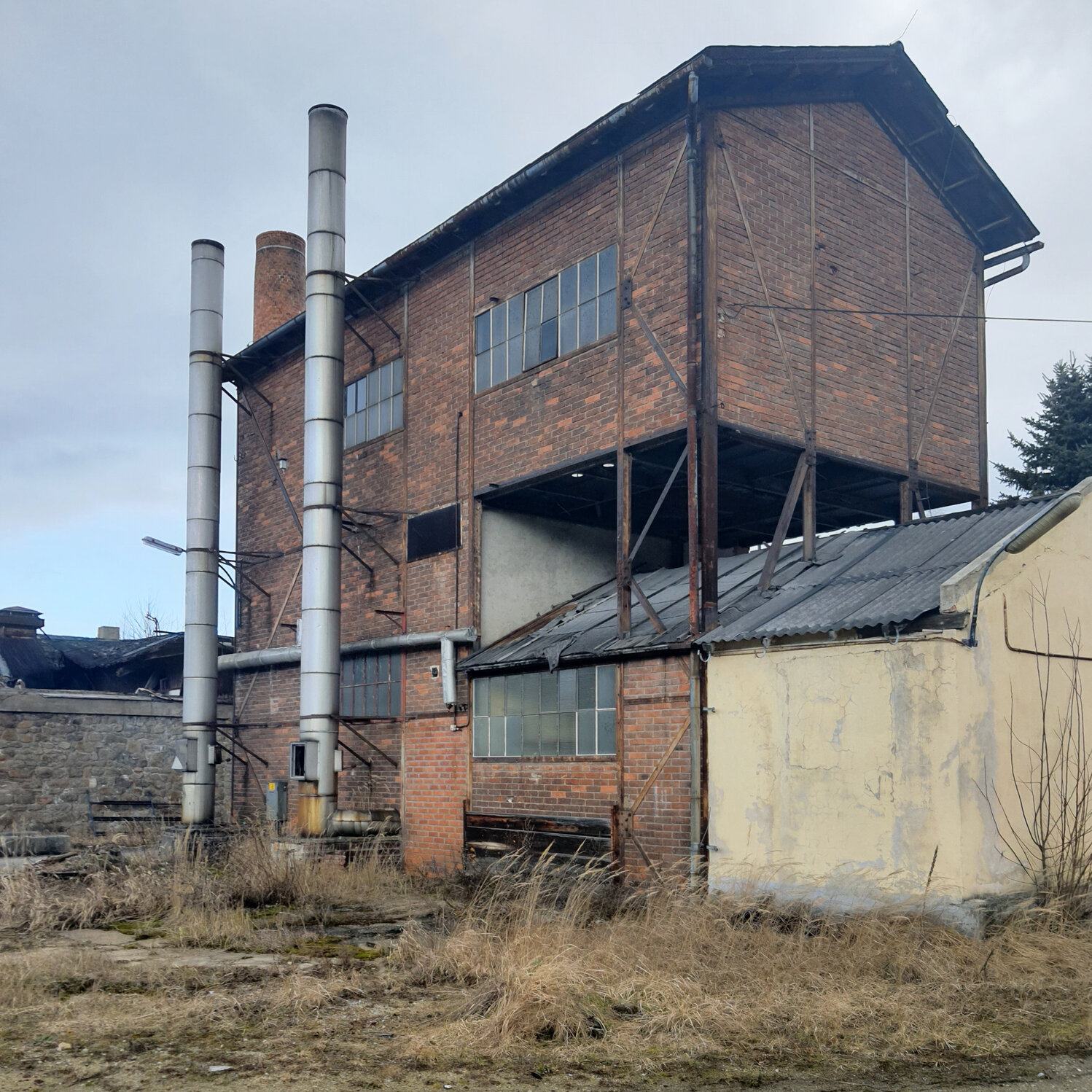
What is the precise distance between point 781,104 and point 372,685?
956cm

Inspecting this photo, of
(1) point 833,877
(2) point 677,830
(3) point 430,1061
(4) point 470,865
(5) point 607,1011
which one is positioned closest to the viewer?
(3) point 430,1061

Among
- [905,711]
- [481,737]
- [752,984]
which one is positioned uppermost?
[905,711]

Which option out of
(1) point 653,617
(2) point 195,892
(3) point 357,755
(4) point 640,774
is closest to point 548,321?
(1) point 653,617

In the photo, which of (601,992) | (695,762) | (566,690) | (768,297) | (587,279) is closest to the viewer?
(601,992)

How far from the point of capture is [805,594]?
1126cm

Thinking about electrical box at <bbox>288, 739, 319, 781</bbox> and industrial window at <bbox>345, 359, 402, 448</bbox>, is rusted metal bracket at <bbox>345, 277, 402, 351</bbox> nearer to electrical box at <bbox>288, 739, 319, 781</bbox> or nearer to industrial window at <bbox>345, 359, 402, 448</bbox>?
industrial window at <bbox>345, 359, 402, 448</bbox>

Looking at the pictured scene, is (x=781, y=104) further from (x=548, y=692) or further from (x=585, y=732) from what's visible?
(x=585, y=732)

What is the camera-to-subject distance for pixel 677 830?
11188mm

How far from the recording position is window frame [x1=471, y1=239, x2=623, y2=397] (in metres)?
13.2

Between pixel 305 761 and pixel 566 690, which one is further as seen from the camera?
pixel 305 761

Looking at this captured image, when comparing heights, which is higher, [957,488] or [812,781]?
[957,488]

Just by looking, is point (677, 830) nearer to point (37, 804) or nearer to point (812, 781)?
point (812, 781)

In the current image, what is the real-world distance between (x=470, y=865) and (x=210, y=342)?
9.94m

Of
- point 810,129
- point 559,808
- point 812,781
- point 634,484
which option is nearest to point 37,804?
point 559,808
